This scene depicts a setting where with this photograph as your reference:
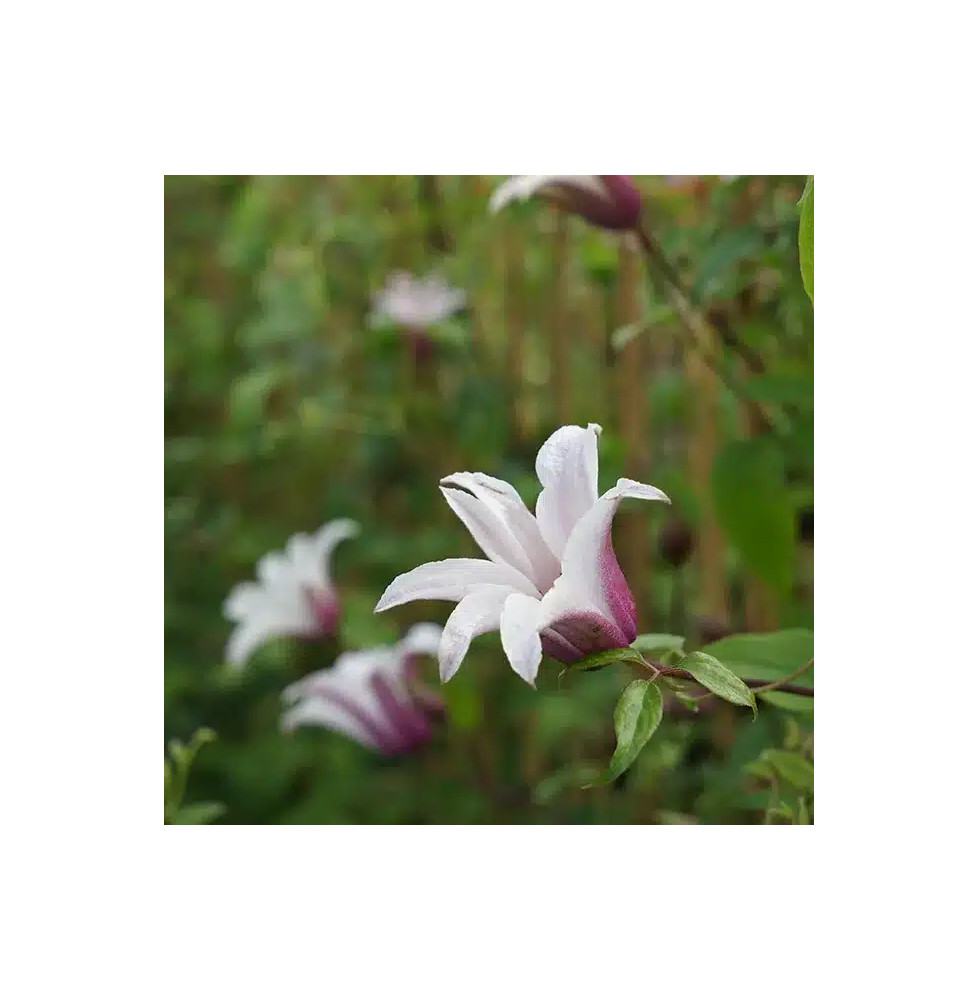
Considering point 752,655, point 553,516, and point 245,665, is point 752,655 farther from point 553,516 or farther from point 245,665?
point 245,665

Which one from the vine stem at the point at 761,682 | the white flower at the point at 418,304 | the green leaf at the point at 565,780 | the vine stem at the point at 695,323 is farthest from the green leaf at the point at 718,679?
the white flower at the point at 418,304

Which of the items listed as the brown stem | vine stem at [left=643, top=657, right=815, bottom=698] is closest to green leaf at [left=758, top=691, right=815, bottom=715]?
vine stem at [left=643, top=657, right=815, bottom=698]

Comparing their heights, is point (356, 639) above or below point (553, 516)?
below

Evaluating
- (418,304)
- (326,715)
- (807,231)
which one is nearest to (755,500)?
(807,231)

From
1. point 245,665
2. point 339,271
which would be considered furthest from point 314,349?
point 245,665

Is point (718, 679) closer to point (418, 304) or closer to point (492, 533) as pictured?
point (492, 533)

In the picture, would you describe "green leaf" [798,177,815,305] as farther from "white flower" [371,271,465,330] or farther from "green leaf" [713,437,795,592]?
"white flower" [371,271,465,330]
